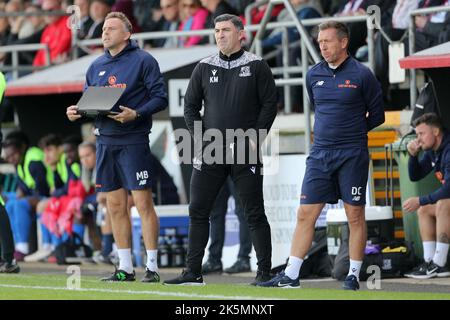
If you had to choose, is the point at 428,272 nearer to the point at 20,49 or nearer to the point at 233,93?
the point at 233,93

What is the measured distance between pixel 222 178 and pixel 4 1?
11673 mm

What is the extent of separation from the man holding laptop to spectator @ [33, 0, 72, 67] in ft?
23.1

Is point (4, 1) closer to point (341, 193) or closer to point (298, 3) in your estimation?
point (298, 3)

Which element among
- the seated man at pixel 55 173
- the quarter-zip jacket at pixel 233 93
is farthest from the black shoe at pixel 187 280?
the seated man at pixel 55 173

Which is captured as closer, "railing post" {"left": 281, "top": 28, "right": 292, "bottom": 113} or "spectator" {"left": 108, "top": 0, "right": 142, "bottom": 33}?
"railing post" {"left": 281, "top": 28, "right": 292, "bottom": 113}

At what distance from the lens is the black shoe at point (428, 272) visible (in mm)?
13195

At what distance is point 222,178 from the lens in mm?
11672

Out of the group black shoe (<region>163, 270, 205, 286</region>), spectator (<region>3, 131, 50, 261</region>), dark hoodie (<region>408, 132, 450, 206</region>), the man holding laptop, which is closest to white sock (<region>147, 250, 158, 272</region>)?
the man holding laptop

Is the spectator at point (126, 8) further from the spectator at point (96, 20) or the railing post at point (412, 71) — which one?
the railing post at point (412, 71)

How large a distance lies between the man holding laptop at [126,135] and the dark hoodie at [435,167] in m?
2.75

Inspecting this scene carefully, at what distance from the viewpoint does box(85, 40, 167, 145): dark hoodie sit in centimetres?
1191

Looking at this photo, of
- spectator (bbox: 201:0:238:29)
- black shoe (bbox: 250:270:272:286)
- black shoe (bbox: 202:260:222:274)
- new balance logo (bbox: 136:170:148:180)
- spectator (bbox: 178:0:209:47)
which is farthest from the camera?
spectator (bbox: 178:0:209:47)

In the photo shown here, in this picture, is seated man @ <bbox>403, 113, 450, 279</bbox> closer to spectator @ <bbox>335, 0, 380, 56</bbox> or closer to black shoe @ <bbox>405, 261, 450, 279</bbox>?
black shoe @ <bbox>405, 261, 450, 279</bbox>
